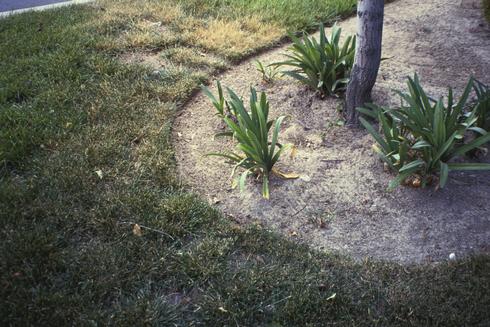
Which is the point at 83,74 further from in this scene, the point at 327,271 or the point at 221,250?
the point at 327,271

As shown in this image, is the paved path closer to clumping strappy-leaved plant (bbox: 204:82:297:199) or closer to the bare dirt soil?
the bare dirt soil

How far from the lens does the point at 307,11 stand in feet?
19.3

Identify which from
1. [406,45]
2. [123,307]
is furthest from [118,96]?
[406,45]

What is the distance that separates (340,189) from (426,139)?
0.64 metres

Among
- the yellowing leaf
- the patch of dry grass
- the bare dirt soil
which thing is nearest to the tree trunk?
the bare dirt soil

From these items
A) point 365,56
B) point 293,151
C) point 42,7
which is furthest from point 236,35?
point 42,7

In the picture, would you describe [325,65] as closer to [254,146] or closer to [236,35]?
[254,146]

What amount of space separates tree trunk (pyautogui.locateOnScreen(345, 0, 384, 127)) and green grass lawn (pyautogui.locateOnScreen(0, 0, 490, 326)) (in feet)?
4.54

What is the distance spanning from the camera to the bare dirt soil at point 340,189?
300 centimetres

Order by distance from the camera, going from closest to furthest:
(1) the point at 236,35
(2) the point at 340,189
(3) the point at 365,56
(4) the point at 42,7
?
(2) the point at 340,189
(3) the point at 365,56
(1) the point at 236,35
(4) the point at 42,7

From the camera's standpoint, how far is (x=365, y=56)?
3652mm

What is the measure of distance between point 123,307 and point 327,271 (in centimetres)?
110

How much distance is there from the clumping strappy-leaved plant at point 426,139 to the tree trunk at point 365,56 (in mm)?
350

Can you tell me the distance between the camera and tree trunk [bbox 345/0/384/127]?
3525mm
